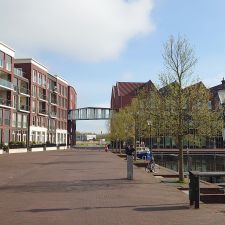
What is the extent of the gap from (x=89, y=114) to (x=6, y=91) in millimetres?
47771

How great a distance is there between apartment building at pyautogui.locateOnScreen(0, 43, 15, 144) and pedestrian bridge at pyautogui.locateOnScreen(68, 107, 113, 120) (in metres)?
45.6

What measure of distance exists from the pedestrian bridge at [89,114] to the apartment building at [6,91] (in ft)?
150

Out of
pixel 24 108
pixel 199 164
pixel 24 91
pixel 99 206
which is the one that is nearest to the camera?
pixel 99 206

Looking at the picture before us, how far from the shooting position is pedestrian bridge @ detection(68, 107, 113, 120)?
110688 mm

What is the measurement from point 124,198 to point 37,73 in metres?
71.0

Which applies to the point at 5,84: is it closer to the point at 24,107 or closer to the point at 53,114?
the point at 24,107

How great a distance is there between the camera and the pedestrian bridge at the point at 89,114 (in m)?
111

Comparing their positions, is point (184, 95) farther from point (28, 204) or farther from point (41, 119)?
point (41, 119)

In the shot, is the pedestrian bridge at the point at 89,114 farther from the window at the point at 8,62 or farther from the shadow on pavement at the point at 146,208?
the shadow on pavement at the point at 146,208

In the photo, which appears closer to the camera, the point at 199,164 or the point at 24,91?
the point at 199,164

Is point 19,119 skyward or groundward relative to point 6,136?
skyward

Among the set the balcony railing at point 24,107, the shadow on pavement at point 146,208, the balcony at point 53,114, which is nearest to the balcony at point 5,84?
the balcony railing at point 24,107

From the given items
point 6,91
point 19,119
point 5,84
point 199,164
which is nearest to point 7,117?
point 6,91

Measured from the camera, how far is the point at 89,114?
112750 millimetres
